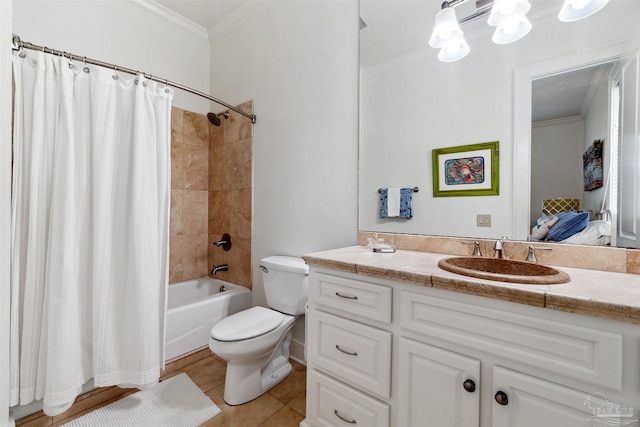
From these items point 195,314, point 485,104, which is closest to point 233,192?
point 195,314

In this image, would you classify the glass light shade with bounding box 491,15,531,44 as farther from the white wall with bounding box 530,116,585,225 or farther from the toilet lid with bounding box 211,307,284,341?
the toilet lid with bounding box 211,307,284,341

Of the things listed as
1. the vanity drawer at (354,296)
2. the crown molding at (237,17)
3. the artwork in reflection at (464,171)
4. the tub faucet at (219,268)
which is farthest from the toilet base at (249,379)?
the crown molding at (237,17)

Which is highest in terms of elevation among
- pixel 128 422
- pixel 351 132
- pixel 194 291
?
pixel 351 132

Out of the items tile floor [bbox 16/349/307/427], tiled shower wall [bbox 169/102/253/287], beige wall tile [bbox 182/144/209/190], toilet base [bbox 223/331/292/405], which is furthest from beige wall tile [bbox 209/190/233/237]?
toilet base [bbox 223/331/292/405]

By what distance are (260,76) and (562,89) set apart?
1.96 meters

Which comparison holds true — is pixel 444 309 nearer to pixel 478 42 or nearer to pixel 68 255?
pixel 478 42

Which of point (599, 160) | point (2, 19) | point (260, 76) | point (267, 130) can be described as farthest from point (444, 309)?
point (260, 76)

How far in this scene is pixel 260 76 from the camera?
7.34ft

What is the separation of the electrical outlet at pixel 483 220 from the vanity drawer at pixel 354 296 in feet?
2.08

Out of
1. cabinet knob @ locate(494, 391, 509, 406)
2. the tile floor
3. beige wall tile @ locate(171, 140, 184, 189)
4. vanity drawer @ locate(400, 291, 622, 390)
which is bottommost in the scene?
the tile floor

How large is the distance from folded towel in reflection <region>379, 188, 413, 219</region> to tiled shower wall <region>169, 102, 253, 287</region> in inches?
46.4

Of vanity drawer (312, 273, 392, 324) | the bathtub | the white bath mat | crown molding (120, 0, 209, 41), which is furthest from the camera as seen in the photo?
crown molding (120, 0, 209, 41)

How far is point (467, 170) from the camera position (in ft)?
4.43

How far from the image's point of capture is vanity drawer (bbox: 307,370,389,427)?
1.06m
